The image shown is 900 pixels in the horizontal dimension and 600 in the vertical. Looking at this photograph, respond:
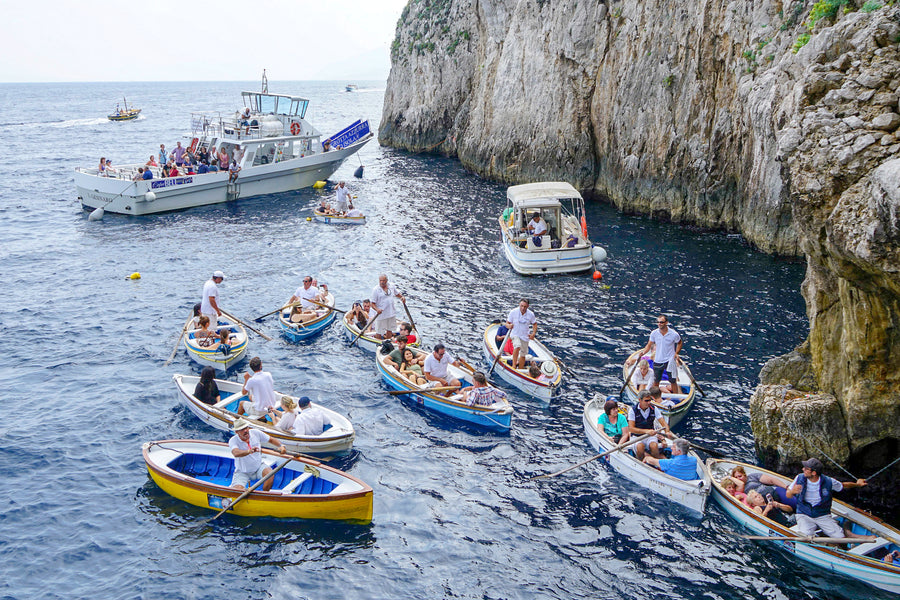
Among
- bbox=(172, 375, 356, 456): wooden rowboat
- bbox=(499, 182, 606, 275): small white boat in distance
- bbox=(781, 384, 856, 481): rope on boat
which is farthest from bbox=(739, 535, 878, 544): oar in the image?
bbox=(499, 182, 606, 275): small white boat in distance

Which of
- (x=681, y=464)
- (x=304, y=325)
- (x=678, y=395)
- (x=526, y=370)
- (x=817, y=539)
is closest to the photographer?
(x=817, y=539)

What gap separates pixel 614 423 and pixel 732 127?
20796 millimetres

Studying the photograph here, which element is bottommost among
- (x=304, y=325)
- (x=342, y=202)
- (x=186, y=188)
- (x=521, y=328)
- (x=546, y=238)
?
(x=304, y=325)

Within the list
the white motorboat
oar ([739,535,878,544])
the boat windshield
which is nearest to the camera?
oar ([739,535,878,544])

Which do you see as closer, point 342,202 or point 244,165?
point 342,202

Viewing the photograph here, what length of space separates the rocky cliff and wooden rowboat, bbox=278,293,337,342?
15125 millimetres

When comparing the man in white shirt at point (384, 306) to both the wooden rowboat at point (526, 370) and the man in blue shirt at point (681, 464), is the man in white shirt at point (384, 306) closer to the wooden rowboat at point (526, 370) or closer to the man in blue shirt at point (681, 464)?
the wooden rowboat at point (526, 370)

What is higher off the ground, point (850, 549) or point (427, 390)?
point (427, 390)

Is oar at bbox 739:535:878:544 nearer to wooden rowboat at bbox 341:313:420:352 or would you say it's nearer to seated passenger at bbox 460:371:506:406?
seated passenger at bbox 460:371:506:406

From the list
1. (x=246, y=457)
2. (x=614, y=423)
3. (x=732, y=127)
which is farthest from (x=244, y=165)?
(x=614, y=423)

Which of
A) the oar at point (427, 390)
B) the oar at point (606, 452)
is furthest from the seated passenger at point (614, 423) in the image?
the oar at point (427, 390)

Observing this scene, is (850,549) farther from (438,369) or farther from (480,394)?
(438,369)

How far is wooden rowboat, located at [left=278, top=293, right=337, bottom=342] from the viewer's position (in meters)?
24.4

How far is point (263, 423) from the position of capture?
1770 cm
